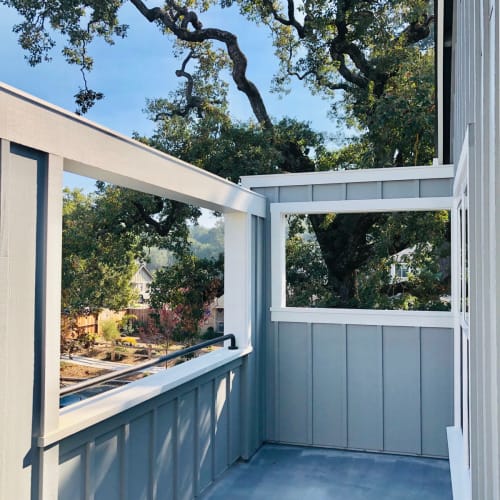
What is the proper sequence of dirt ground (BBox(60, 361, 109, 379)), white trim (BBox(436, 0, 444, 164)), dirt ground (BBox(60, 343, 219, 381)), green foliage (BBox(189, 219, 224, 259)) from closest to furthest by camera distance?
white trim (BBox(436, 0, 444, 164)) < dirt ground (BBox(60, 361, 109, 379)) < green foliage (BBox(189, 219, 224, 259)) < dirt ground (BBox(60, 343, 219, 381))

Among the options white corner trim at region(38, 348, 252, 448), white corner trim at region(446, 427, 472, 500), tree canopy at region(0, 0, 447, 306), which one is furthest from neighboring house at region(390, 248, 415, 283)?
white corner trim at region(38, 348, 252, 448)

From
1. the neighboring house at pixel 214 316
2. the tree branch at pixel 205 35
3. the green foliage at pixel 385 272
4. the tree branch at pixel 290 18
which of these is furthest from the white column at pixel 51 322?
the tree branch at pixel 290 18

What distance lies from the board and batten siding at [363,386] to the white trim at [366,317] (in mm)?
46

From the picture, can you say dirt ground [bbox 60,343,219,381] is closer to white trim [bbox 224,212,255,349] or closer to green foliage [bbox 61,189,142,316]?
green foliage [bbox 61,189,142,316]

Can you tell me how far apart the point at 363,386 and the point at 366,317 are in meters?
0.57

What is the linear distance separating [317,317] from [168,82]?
14.5 metres

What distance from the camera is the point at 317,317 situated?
4.37 meters

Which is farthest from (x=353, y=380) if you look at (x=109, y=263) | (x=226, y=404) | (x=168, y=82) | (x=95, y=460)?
(x=168, y=82)

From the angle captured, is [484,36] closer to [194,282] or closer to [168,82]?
[194,282]

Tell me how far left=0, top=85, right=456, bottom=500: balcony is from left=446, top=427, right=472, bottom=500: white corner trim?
1.62 ft

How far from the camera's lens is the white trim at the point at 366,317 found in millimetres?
4094

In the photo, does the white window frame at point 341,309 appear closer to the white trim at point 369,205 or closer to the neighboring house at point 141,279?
the white trim at point 369,205

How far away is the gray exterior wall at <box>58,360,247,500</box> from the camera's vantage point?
86.7 inches

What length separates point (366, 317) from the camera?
4258mm
